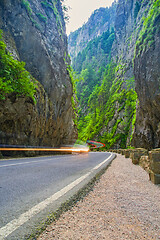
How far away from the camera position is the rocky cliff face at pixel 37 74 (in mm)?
12140

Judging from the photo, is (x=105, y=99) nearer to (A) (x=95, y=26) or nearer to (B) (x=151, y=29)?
Answer: (B) (x=151, y=29)

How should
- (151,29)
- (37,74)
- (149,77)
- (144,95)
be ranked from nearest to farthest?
(37,74), (149,77), (151,29), (144,95)

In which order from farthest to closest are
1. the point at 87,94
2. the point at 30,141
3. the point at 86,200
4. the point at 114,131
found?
the point at 87,94
the point at 114,131
the point at 30,141
the point at 86,200

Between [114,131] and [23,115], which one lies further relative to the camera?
[114,131]

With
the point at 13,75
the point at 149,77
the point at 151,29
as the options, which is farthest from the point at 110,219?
the point at 151,29

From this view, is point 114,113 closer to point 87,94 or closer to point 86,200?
point 87,94

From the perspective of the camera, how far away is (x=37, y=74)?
1731cm

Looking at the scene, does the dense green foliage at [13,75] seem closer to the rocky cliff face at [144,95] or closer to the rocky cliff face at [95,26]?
the rocky cliff face at [144,95]

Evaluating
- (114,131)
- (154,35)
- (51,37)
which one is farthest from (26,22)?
(114,131)

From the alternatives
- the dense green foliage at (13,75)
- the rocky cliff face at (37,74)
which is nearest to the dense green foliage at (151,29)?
the rocky cliff face at (37,74)

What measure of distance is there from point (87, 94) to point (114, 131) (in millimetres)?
31487

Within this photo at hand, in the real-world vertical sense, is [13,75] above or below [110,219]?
above

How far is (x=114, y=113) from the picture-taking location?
42219 millimetres

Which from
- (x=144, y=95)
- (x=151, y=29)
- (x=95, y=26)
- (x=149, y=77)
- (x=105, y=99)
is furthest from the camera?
(x=95, y=26)
